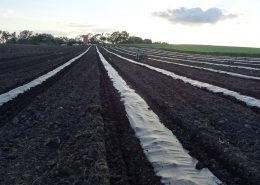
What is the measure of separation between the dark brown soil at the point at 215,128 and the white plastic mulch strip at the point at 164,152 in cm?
16

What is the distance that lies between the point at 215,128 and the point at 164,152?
1791 millimetres

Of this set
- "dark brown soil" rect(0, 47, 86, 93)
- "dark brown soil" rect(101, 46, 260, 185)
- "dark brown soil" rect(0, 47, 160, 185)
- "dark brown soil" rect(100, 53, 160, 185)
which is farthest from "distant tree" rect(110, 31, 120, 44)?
"dark brown soil" rect(100, 53, 160, 185)

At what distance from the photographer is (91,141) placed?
652cm

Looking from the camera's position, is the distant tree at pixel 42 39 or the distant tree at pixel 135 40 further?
the distant tree at pixel 42 39

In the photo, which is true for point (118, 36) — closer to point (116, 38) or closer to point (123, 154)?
point (116, 38)

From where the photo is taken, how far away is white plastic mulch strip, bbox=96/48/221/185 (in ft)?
17.0

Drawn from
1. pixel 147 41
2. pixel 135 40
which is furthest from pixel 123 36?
pixel 147 41

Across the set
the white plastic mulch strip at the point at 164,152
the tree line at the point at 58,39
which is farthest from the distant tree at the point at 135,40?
the white plastic mulch strip at the point at 164,152

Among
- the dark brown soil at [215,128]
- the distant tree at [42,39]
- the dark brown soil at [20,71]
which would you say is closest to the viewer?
the dark brown soil at [215,128]

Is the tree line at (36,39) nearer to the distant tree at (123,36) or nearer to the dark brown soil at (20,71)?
the distant tree at (123,36)

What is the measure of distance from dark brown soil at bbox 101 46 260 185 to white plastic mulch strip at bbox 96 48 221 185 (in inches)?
6.2

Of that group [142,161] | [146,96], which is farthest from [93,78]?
[142,161]

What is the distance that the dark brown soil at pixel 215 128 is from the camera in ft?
18.2

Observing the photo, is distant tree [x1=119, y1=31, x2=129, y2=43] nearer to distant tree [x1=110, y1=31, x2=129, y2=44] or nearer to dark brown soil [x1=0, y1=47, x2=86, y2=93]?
distant tree [x1=110, y1=31, x2=129, y2=44]
